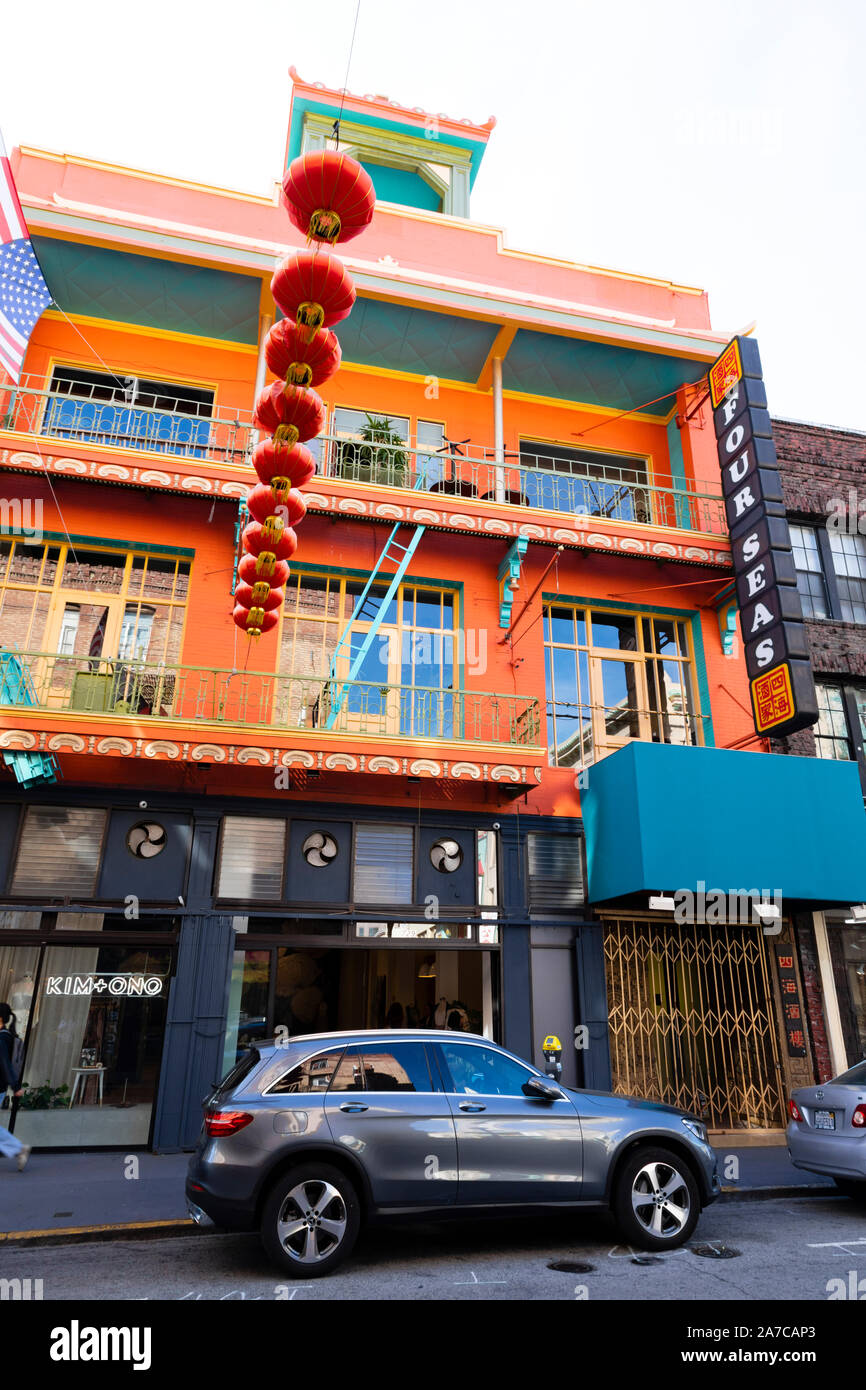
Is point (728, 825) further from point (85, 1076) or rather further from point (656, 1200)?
point (85, 1076)

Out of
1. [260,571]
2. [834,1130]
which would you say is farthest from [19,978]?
[834,1130]

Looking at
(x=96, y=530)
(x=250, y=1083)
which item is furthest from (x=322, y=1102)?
(x=96, y=530)

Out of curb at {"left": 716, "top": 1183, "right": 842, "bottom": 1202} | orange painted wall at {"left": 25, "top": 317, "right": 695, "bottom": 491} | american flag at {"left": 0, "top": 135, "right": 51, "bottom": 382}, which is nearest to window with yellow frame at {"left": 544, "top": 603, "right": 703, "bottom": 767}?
orange painted wall at {"left": 25, "top": 317, "right": 695, "bottom": 491}

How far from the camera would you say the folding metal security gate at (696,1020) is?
12.9 m

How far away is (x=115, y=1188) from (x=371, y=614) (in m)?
8.71

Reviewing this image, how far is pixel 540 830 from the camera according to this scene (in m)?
13.6

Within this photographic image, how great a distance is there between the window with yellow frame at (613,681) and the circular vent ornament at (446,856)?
2.35m

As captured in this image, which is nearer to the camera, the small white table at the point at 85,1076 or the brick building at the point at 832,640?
the small white table at the point at 85,1076

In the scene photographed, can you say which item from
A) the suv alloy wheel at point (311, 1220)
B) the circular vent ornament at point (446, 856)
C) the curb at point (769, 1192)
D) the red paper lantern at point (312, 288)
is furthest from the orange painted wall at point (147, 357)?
the curb at point (769, 1192)

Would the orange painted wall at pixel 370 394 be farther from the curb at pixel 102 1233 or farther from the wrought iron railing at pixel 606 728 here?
the curb at pixel 102 1233

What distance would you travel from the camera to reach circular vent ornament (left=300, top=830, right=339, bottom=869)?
12.7 meters

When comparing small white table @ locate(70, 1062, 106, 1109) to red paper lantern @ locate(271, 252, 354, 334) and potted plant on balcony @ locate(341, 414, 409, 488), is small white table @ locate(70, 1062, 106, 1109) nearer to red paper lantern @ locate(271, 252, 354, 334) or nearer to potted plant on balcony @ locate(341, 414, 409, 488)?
red paper lantern @ locate(271, 252, 354, 334)

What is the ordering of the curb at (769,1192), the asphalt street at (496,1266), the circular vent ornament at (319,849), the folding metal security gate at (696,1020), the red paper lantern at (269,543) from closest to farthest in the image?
1. the asphalt street at (496,1266)
2. the curb at (769,1192)
3. the red paper lantern at (269,543)
4. the circular vent ornament at (319,849)
5. the folding metal security gate at (696,1020)

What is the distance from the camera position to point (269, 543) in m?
10.3
